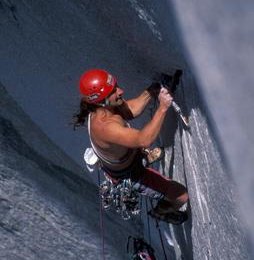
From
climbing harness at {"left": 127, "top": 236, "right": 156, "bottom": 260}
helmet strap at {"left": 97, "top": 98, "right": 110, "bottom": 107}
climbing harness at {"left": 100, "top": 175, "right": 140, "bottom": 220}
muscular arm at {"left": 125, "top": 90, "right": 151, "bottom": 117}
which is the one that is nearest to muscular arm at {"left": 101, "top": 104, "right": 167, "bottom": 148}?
helmet strap at {"left": 97, "top": 98, "right": 110, "bottom": 107}

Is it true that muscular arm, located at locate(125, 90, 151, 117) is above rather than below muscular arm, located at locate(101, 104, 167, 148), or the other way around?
below

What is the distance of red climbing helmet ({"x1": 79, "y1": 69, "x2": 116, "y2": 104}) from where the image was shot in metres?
3.20

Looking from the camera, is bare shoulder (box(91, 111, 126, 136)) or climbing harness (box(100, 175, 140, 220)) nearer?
bare shoulder (box(91, 111, 126, 136))

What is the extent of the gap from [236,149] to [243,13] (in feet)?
6.40

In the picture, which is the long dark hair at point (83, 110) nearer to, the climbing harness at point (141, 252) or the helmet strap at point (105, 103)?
the helmet strap at point (105, 103)

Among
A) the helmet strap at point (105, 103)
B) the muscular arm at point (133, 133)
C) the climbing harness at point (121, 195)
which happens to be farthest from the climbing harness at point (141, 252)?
the helmet strap at point (105, 103)

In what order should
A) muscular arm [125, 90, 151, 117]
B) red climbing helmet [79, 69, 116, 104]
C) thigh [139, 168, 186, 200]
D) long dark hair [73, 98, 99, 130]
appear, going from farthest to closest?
muscular arm [125, 90, 151, 117] → thigh [139, 168, 186, 200] → long dark hair [73, 98, 99, 130] → red climbing helmet [79, 69, 116, 104]

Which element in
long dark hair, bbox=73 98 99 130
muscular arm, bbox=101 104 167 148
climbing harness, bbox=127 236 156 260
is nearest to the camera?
muscular arm, bbox=101 104 167 148

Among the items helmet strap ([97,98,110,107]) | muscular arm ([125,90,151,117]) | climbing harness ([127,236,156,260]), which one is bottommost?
climbing harness ([127,236,156,260])

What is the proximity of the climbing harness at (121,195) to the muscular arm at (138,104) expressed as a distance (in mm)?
629

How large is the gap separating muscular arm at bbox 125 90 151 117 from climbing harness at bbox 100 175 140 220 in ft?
2.06

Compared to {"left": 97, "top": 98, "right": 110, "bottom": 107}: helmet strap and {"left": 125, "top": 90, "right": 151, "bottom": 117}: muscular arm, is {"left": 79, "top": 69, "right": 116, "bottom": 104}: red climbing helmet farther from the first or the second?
{"left": 125, "top": 90, "right": 151, "bottom": 117}: muscular arm

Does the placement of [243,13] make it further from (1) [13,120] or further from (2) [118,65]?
(1) [13,120]

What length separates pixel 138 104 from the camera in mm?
4031
